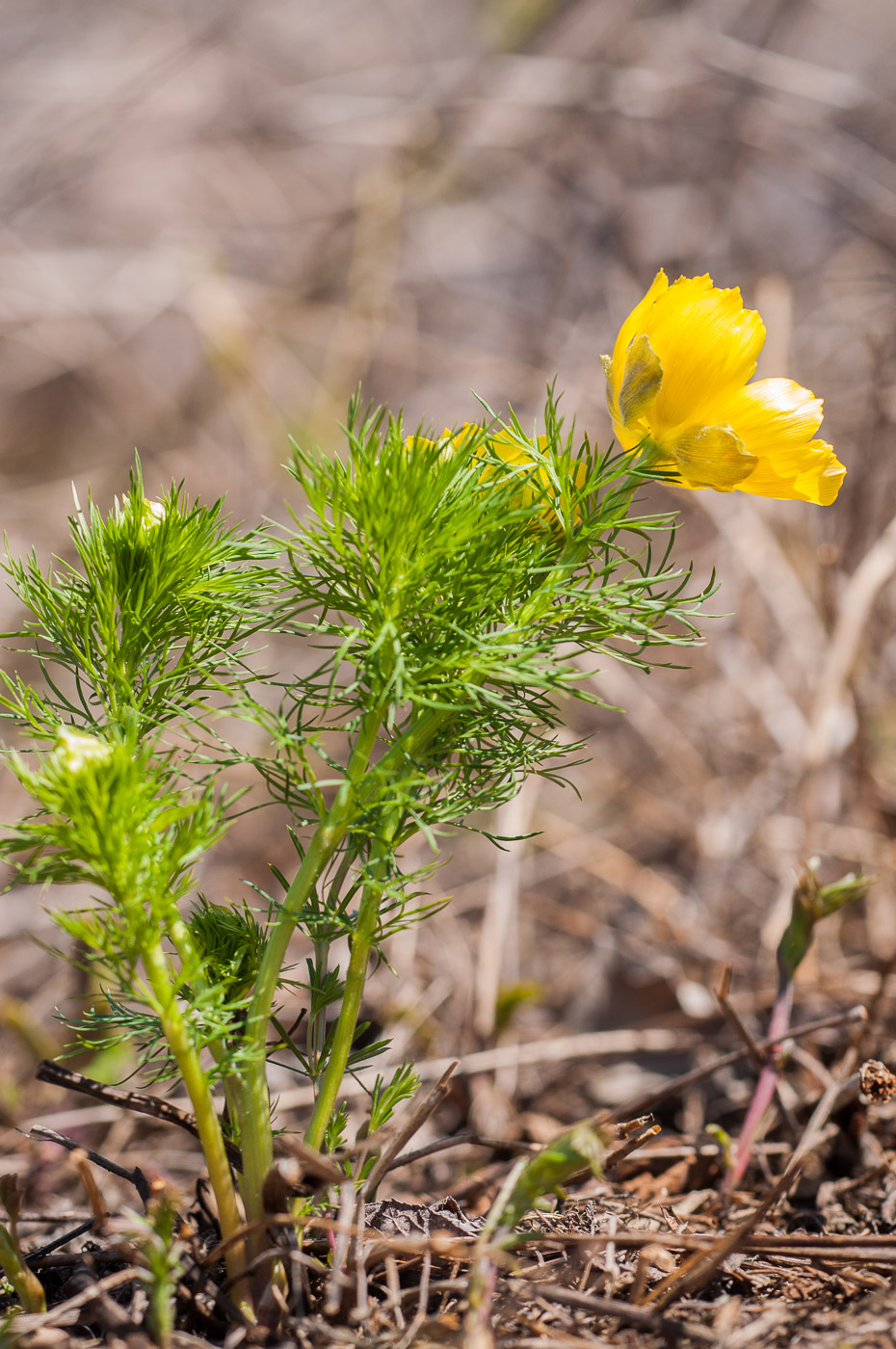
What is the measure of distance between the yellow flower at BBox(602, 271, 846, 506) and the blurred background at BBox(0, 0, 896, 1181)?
3.72 feet

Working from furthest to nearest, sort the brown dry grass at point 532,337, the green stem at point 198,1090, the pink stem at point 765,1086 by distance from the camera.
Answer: the brown dry grass at point 532,337
the pink stem at point 765,1086
the green stem at point 198,1090

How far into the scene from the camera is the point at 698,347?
→ 2.91ft

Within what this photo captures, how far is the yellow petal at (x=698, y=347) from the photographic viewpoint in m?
0.88

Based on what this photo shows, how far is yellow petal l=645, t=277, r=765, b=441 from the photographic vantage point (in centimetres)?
88

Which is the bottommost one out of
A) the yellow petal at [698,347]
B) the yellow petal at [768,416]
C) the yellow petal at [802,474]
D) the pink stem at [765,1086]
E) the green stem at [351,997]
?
the pink stem at [765,1086]

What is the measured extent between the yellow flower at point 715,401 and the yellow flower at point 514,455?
10 cm

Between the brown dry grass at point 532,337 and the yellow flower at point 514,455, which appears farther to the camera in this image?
the brown dry grass at point 532,337

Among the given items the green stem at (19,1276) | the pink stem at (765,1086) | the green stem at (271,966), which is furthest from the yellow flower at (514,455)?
the green stem at (19,1276)

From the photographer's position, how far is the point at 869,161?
3508 mm

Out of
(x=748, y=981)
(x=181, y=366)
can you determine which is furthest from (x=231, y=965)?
(x=181, y=366)

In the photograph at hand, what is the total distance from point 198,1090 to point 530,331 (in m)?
4.23

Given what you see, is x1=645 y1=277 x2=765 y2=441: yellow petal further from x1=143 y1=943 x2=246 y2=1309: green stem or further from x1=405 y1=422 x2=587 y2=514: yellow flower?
x1=143 y1=943 x2=246 y2=1309: green stem

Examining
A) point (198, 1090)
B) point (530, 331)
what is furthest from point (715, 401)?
point (530, 331)

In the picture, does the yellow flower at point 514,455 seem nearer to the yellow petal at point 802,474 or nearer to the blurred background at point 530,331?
the yellow petal at point 802,474
